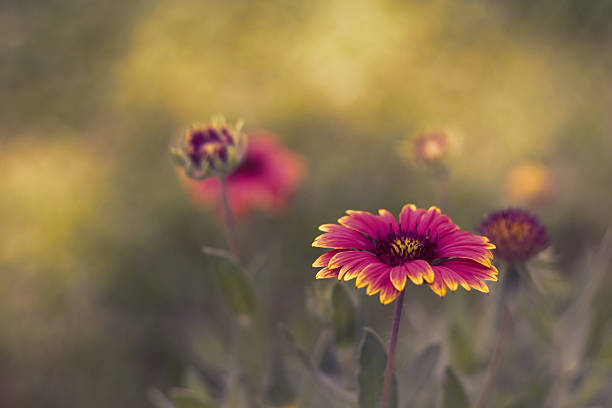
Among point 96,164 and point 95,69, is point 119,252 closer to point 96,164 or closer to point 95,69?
point 96,164

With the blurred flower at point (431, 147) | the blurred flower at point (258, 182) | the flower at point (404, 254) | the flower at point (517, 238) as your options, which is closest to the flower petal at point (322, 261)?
the flower at point (404, 254)

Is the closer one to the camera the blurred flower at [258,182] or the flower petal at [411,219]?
the flower petal at [411,219]

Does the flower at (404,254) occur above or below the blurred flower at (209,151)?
below

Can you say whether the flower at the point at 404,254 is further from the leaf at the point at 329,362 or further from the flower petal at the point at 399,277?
the leaf at the point at 329,362

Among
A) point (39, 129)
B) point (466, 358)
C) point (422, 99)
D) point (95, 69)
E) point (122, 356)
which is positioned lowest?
point (122, 356)

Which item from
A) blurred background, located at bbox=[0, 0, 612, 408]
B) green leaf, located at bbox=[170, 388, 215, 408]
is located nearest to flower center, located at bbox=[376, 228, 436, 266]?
blurred background, located at bbox=[0, 0, 612, 408]

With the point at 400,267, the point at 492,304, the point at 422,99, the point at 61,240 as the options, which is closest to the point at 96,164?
the point at 61,240
